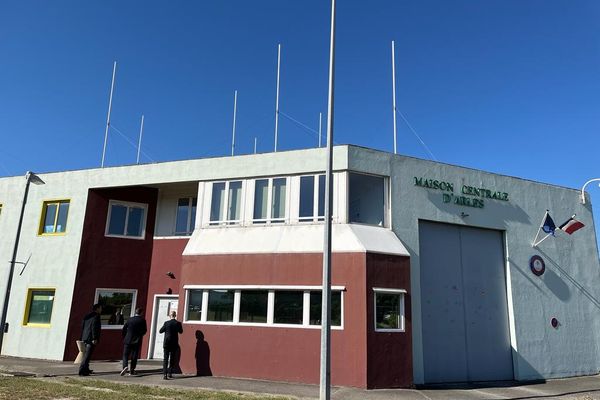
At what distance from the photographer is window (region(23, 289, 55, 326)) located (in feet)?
58.6

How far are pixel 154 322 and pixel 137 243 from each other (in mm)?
3159

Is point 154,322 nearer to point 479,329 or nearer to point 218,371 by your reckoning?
point 218,371

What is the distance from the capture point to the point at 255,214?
16047 mm

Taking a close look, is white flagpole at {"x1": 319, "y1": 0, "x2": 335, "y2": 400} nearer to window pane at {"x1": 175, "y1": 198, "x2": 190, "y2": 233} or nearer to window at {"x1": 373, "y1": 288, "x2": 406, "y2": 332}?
window at {"x1": 373, "y1": 288, "x2": 406, "y2": 332}

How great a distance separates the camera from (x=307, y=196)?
15.5 meters

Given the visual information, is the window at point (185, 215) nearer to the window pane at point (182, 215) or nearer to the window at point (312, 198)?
the window pane at point (182, 215)

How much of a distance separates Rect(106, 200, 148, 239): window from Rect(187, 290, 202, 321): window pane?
15.6ft

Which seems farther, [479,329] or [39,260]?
[39,260]

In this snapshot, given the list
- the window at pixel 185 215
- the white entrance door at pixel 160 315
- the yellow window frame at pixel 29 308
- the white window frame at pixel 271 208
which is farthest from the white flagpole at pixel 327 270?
the yellow window frame at pixel 29 308

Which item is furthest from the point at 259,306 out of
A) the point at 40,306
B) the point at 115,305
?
the point at 40,306

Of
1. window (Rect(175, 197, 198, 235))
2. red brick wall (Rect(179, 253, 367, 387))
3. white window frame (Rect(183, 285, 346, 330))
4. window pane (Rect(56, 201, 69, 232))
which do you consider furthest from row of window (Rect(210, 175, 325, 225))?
window pane (Rect(56, 201, 69, 232))

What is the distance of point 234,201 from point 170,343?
5.04 m

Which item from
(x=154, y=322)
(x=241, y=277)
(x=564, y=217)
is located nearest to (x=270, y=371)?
(x=241, y=277)

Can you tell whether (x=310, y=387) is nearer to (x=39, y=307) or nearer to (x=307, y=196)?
(x=307, y=196)
